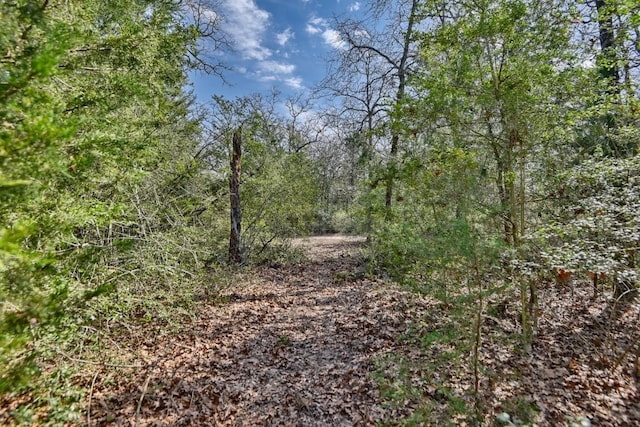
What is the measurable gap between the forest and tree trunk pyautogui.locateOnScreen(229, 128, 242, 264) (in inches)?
77.2

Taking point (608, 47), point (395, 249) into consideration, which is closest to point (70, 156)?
point (395, 249)

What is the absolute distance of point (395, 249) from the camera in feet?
21.9

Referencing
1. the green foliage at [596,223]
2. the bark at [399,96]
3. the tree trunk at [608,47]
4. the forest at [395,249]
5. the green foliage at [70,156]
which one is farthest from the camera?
the bark at [399,96]

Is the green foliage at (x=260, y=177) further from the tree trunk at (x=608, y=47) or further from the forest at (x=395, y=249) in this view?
the tree trunk at (x=608, y=47)

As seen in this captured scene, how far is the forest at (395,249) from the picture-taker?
7.48 feet

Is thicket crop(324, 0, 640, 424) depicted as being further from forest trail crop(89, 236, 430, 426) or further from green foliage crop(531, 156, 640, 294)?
forest trail crop(89, 236, 430, 426)

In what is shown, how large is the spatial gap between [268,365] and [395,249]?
3.60 metres

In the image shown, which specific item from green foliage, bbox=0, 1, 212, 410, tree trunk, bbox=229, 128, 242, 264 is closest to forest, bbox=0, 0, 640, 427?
green foliage, bbox=0, 1, 212, 410

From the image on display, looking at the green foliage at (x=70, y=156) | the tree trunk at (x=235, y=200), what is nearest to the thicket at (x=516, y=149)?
the green foliage at (x=70, y=156)

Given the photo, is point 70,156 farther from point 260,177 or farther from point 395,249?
point 260,177

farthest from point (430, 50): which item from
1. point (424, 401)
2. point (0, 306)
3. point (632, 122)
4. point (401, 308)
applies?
point (0, 306)

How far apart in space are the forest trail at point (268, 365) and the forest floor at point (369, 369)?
2cm

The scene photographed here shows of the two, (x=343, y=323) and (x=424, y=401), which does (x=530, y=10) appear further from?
(x=343, y=323)

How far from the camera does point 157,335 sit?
4.94 m
